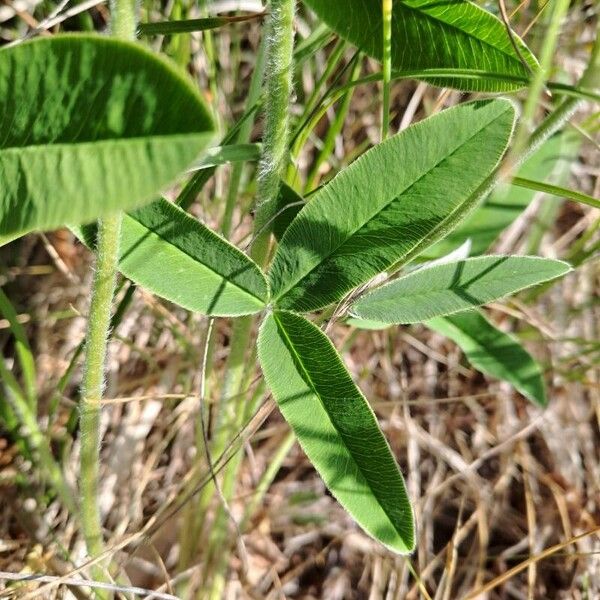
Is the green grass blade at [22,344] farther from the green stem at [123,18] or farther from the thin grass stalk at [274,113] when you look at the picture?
the green stem at [123,18]

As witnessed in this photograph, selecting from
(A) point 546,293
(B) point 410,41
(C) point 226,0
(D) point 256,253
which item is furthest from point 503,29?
(A) point 546,293

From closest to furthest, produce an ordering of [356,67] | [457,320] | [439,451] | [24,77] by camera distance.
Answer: [24,77] < [356,67] < [457,320] < [439,451]

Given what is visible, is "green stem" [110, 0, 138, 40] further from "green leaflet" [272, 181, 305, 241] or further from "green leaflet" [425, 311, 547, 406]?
"green leaflet" [425, 311, 547, 406]

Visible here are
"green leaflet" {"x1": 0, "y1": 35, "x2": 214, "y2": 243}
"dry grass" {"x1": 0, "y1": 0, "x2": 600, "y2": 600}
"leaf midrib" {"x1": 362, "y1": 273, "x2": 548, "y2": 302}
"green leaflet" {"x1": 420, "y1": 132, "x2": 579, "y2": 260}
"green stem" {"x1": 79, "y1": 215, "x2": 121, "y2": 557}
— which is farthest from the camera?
"dry grass" {"x1": 0, "y1": 0, "x2": 600, "y2": 600}

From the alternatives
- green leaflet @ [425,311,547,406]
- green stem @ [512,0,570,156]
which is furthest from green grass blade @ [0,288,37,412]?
green stem @ [512,0,570,156]

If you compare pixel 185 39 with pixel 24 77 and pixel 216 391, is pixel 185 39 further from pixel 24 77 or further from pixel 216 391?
pixel 24 77

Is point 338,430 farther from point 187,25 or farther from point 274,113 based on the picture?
point 187,25
